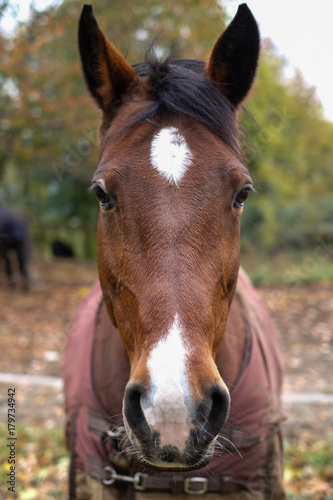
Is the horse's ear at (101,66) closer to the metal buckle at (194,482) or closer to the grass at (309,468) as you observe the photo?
the metal buckle at (194,482)

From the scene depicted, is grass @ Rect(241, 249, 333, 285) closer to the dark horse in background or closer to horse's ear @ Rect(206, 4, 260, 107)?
the dark horse in background

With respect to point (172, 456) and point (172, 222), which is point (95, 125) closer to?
point (172, 222)

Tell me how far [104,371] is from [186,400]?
92 cm

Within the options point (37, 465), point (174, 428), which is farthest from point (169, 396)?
point (37, 465)

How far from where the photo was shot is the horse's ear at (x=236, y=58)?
1.73m

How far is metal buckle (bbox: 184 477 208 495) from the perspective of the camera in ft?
5.90

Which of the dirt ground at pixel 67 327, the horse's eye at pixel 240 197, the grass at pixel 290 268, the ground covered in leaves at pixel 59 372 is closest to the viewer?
the horse's eye at pixel 240 197

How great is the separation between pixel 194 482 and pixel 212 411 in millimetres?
768

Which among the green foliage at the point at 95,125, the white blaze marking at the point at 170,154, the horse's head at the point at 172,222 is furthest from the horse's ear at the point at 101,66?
the green foliage at the point at 95,125

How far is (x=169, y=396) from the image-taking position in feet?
3.79

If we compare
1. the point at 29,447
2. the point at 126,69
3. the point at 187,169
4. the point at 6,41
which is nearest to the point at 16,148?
the point at 6,41

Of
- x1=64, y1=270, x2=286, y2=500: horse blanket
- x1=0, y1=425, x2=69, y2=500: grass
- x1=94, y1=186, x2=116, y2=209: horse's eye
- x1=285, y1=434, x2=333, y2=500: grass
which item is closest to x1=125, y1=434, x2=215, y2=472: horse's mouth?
x1=64, y1=270, x2=286, y2=500: horse blanket

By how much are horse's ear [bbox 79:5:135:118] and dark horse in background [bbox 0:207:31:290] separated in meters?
8.31

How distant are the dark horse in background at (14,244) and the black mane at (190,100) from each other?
8.60 m
